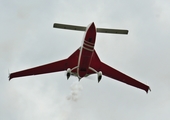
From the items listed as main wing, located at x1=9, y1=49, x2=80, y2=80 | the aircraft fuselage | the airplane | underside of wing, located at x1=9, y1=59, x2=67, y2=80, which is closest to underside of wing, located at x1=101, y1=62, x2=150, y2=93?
the airplane

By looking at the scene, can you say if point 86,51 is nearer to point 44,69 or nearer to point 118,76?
point 44,69

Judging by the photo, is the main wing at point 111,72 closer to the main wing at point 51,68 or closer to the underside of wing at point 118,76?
the underside of wing at point 118,76

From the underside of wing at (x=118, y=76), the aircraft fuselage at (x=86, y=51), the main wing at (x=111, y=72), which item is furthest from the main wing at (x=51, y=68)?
the underside of wing at (x=118, y=76)

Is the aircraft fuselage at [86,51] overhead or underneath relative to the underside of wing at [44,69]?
overhead

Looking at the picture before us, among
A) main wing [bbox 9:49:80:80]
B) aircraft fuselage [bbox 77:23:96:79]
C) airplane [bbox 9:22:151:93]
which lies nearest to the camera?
aircraft fuselage [bbox 77:23:96:79]

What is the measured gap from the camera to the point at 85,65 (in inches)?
2776

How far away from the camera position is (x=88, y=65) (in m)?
70.7

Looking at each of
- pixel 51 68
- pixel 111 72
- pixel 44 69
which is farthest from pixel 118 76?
pixel 44 69

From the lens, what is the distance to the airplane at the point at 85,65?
67.4 metres

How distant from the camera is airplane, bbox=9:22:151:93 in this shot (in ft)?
221

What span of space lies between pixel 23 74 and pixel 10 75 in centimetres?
271

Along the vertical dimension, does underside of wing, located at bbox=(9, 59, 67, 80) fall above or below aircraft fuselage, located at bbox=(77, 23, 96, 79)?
below

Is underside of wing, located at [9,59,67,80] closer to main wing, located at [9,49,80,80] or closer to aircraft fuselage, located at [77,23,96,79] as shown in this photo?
main wing, located at [9,49,80,80]

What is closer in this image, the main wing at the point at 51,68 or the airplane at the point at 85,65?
the airplane at the point at 85,65
